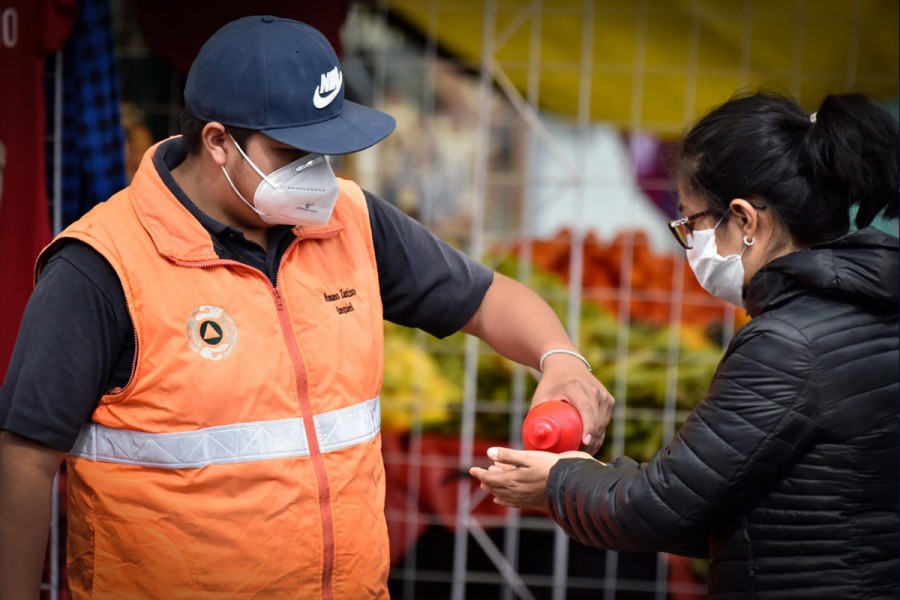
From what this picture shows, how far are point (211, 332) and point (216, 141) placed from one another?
1.13 ft

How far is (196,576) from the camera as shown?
6.28 ft

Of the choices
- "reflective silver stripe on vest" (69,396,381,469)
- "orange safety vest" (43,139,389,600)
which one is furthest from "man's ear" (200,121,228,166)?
"reflective silver stripe on vest" (69,396,381,469)

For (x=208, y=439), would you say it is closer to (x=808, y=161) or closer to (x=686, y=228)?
(x=686, y=228)

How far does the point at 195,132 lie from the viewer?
203cm

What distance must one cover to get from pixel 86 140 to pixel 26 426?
1.40 m

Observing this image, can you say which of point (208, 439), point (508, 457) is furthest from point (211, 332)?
point (508, 457)

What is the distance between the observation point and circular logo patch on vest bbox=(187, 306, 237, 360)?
6.18 ft

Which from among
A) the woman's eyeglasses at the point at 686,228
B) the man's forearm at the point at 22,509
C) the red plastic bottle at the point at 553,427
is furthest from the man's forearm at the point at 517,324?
the man's forearm at the point at 22,509

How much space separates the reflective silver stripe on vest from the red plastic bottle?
1.33 feet

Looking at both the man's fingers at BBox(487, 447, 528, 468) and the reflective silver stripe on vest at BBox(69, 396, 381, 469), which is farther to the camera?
the man's fingers at BBox(487, 447, 528, 468)

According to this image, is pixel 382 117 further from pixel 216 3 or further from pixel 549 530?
pixel 549 530

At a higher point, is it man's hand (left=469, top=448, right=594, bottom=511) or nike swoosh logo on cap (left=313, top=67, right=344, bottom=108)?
nike swoosh logo on cap (left=313, top=67, right=344, bottom=108)

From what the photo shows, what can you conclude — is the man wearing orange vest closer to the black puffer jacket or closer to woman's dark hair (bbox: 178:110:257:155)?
woman's dark hair (bbox: 178:110:257:155)

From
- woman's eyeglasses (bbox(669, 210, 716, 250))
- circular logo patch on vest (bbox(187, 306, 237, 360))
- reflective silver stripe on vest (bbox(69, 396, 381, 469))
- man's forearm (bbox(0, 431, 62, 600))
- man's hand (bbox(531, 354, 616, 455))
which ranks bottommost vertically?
man's forearm (bbox(0, 431, 62, 600))
